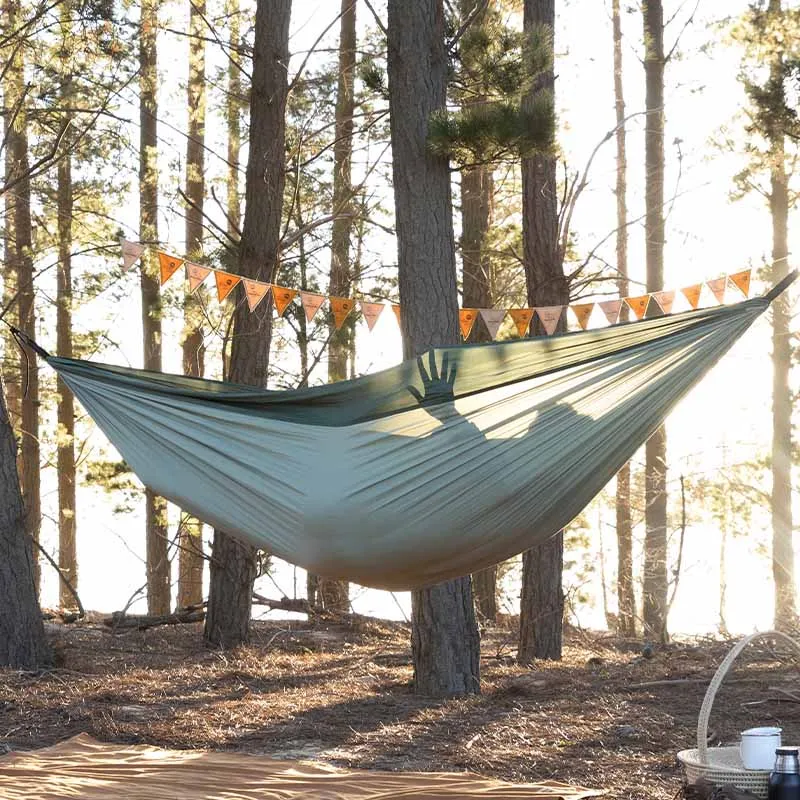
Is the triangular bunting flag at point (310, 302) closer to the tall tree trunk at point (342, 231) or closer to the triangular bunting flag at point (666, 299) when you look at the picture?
the triangular bunting flag at point (666, 299)

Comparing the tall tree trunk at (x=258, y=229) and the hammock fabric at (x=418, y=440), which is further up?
the tall tree trunk at (x=258, y=229)

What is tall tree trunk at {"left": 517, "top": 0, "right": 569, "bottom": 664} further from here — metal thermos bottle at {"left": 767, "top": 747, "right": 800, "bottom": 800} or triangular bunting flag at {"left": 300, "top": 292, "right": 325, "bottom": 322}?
metal thermos bottle at {"left": 767, "top": 747, "right": 800, "bottom": 800}

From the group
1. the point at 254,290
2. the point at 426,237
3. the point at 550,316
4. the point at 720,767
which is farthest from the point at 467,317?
the point at 720,767

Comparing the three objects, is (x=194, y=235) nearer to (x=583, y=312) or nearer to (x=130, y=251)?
(x=130, y=251)

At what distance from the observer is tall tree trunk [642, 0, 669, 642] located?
689cm

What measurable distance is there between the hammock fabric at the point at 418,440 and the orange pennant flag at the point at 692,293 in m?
2.25

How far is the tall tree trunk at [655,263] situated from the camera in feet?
22.6

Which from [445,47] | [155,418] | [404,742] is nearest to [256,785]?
[404,742]

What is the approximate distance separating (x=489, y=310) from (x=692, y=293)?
959 mm

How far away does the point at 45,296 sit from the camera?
309 inches

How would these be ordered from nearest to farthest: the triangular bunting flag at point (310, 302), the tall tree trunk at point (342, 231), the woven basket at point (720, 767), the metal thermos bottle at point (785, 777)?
the metal thermos bottle at point (785, 777) → the woven basket at point (720, 767) → the triangular bunting flag at point (310, 302) → the tall tree trunk at point (342, 231)

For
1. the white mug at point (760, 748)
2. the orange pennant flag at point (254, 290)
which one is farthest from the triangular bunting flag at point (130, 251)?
the white mug at point (760, 748)

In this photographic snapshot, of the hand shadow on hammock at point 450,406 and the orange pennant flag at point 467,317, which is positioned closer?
the hand shadow on hammock at point 450,406

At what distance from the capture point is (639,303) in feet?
15.8
